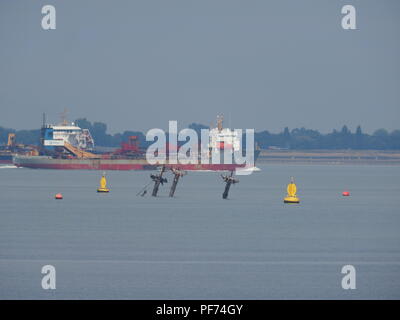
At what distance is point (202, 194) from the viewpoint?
83000 mm

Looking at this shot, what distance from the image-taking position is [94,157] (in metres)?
175

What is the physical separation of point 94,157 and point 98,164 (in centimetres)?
398

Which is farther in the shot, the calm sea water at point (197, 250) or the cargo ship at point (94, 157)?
the cargo ship at point (94, 157)

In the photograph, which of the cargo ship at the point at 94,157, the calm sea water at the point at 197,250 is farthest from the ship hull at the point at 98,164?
the calm sea water at the point at 197,250

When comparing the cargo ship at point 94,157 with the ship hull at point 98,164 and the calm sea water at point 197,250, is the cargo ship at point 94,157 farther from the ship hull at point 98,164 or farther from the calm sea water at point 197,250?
the calm sea water at point 197,250

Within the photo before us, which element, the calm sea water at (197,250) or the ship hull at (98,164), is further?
the ship hull at (98,164)

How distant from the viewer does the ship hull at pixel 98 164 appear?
16888 cm

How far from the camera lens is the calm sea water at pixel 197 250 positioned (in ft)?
91.8

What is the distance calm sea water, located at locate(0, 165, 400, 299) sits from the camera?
27984 mm

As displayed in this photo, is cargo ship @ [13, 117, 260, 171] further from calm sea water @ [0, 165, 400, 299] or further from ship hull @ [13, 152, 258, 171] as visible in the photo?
calm sea water @ [0, 165, 400, 299]

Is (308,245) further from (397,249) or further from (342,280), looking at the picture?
(342,280)

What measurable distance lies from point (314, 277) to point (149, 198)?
146 feet
